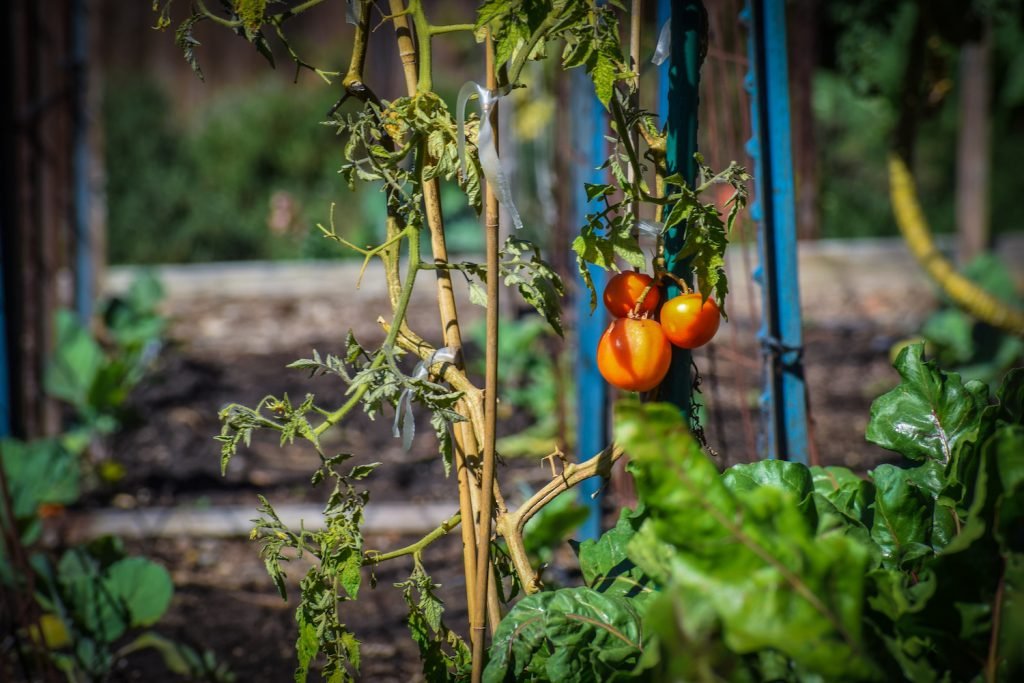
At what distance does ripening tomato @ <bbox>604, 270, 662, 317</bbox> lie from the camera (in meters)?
0.95

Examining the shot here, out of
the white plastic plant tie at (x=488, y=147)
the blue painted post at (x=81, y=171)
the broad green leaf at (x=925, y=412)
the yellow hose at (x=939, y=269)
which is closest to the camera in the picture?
the white plastic plant tie at (x=488, y=147)

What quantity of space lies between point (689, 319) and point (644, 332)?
0.16ft

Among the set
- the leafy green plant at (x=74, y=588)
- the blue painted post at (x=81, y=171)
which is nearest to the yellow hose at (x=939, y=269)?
the leafy green plant at (x=74, y=588)

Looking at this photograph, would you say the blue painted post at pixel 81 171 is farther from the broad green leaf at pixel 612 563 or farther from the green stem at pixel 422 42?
the broad green leaf at pixel 612 563

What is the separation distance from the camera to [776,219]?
1.38 metres

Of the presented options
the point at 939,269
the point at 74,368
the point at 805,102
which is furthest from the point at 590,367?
the point at 805,102

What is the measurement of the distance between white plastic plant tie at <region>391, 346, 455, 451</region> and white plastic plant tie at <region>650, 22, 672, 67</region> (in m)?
0.40

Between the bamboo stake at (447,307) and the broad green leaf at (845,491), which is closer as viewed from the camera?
the bamboo stake at (447,307)

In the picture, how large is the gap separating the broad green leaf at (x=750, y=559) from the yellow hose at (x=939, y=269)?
236cm

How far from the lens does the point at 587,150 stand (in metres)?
2.03

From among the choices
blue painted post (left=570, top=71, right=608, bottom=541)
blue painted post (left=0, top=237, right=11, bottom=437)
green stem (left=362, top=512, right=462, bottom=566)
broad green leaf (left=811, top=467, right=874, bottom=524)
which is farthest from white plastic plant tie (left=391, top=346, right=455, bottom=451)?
blue painted post (left=0, top=237, right=11, bottom=437)

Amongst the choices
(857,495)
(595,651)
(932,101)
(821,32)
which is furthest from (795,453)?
(821,32)

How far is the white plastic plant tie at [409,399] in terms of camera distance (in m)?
0.86

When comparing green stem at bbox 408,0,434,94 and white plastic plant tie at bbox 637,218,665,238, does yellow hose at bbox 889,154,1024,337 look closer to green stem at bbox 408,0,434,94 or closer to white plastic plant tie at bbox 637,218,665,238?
white plastic plant tie at bbox 637,218,665,238
